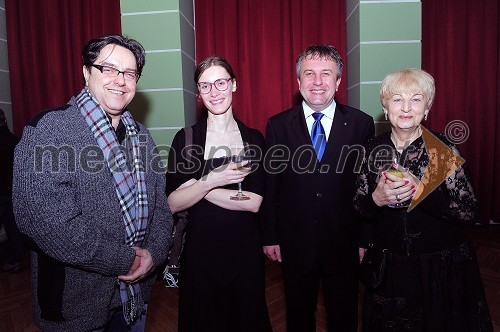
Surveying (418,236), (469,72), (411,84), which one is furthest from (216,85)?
(469,72)

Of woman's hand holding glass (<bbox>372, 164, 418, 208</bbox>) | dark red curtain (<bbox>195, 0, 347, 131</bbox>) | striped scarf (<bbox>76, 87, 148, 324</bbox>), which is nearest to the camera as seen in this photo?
striped scarf (<bbox>76, 87, 148, 324</bbox>)

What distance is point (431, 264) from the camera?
59.4 inches

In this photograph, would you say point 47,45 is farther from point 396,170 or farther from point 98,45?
point 396,170

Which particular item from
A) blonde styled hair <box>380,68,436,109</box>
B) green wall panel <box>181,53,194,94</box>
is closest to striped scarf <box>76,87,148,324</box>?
blonde styled hair <box>380,68,436,109</box>

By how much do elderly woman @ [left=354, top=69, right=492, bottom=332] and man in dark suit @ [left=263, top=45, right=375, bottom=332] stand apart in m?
0.23

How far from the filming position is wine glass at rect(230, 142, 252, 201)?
5.18ft

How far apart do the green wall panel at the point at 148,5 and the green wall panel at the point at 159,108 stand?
0.88 metres

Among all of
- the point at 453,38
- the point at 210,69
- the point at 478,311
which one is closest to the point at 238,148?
the point at 210,69

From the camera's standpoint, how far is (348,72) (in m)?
4.11

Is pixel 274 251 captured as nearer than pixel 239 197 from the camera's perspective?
No

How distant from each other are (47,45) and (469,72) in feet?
18.8

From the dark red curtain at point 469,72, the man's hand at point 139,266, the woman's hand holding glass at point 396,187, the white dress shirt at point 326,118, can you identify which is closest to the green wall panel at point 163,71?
the white dress shirt at point 326,118

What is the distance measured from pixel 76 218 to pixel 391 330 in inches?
56.5

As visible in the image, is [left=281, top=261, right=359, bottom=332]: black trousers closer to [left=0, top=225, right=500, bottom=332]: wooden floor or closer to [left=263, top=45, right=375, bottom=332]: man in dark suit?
[left=263, top=45, right=375, bottom=332]: man in dark suit
